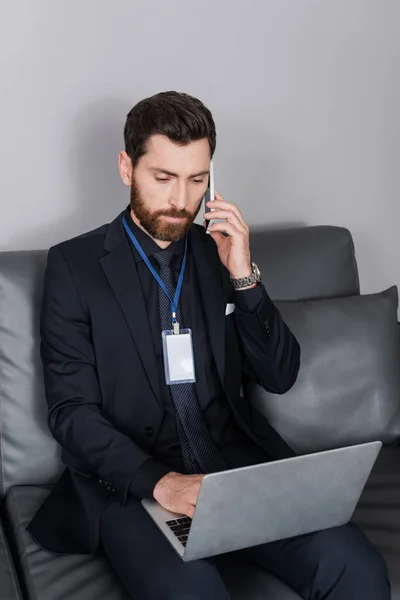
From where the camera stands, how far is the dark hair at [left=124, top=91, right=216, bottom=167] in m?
2.14

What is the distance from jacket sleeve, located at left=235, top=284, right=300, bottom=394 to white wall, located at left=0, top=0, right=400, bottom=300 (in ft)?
2.34

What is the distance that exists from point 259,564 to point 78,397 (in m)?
0.56

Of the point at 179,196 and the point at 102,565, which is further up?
the point at 179,196

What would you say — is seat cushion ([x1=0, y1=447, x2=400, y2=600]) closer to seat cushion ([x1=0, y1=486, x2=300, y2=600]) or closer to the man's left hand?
seat cushion ([x1=0, y1=486, x2=300, y2=600])

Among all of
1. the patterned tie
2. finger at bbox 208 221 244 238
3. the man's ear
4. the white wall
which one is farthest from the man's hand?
the white wall

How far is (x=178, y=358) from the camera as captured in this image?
2.21 m

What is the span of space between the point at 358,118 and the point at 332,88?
0.48 ft

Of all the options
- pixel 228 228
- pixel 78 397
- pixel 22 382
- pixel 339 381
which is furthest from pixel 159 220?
pixel 339 381

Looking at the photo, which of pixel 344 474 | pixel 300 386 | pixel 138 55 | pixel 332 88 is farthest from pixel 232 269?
pixel 332 88

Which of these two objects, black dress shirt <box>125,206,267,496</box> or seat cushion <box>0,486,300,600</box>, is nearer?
seat cushion <box>0,486,300,600</box>

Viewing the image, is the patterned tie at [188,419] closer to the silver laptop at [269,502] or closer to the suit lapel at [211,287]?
the suit lapel at [211,287]

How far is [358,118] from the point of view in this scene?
10.1 ft

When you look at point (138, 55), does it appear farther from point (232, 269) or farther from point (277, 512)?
point (277, 512)

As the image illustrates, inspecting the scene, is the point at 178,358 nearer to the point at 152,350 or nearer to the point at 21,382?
the point at 152,350
